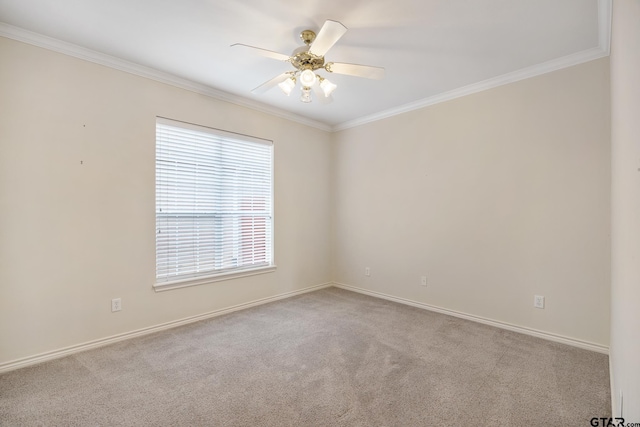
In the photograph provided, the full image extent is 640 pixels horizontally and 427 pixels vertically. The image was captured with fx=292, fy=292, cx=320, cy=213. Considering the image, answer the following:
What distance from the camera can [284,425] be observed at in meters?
1.65

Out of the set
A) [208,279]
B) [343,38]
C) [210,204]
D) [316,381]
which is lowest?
[316,381]

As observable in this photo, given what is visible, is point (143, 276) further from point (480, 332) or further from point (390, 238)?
point (480, 332)

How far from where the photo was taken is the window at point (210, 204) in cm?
306

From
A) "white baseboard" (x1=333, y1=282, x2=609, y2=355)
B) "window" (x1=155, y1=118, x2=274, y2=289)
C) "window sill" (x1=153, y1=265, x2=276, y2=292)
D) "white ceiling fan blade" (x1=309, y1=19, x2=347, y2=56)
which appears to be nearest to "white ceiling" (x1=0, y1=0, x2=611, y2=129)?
"white ceiling fan blade" (x1=309, y1=19, x2=347, y2=56)

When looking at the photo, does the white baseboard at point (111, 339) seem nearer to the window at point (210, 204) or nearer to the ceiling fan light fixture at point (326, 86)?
the window at point (210, 204)

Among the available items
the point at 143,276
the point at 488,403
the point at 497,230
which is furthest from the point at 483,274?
the point at 143,276

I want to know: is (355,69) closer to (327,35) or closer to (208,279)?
(327,35)

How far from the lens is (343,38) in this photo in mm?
2344

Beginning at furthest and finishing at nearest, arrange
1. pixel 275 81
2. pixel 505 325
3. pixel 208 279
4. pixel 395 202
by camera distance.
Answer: pixel 395 202 < pixel 208 279 < pixel 505 325 < pixel 275 81

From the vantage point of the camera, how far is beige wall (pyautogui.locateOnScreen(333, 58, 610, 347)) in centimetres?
254

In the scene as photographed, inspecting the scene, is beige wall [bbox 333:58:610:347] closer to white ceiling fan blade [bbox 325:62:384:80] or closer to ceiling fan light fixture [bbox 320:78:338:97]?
white ceiling fan blade [bbox 325:62:384:80]

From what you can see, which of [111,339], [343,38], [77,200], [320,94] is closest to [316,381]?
[111,339]

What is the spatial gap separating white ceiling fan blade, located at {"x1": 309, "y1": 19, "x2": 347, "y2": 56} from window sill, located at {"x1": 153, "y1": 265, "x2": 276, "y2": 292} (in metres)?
2.58

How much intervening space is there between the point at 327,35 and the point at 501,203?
7.93 feet
